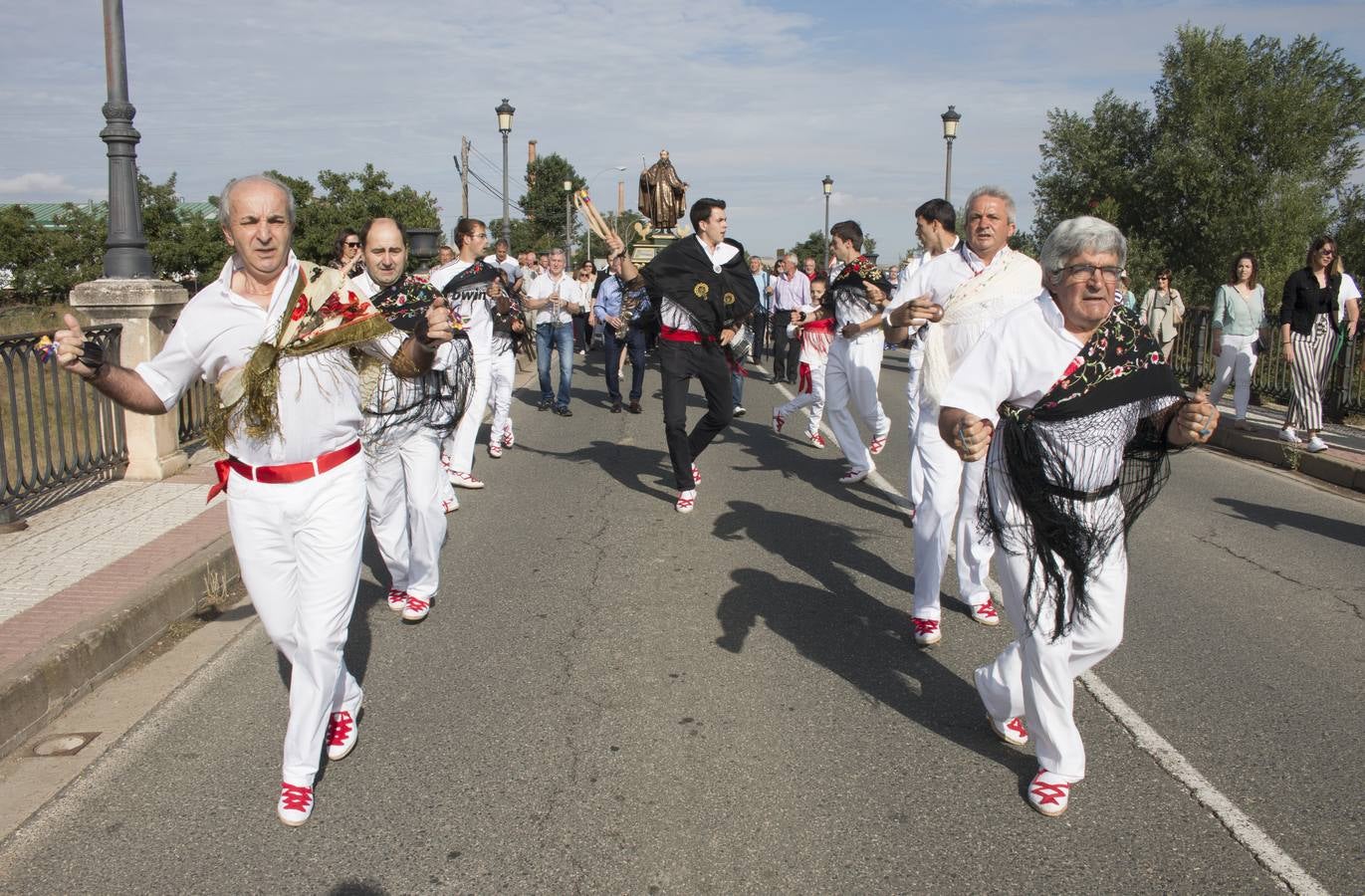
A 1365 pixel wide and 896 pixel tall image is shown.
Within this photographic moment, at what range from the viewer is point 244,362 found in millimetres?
3625

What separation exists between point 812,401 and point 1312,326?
4.84m

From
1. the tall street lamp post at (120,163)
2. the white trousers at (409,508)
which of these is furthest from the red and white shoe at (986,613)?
the tall street lamp post at (120,163)

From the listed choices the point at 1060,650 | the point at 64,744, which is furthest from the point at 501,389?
the point at 1060,650

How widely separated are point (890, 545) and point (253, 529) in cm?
455

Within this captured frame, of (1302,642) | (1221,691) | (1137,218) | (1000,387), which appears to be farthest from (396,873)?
(1137,218)

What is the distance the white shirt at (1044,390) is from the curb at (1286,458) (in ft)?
24.7

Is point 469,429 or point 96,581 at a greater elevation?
point 469,429

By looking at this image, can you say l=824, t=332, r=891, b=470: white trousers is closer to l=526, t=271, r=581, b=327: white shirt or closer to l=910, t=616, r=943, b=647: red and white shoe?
l=910, t=616, r=943, b=647: red and white shoe

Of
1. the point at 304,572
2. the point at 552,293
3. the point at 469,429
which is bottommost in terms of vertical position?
the point at 469,429

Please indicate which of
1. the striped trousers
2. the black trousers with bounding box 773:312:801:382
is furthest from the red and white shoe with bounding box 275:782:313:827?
the black trousers with bounding box 773:312:801:382

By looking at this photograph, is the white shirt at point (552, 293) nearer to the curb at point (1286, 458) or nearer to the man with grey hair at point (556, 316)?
the man with grey hair at point (556, 316)

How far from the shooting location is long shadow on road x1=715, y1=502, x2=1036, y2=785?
4.46 meters

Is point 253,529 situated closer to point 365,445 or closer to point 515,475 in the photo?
point 365,445

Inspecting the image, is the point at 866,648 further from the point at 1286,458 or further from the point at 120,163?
the point at 1286,458
